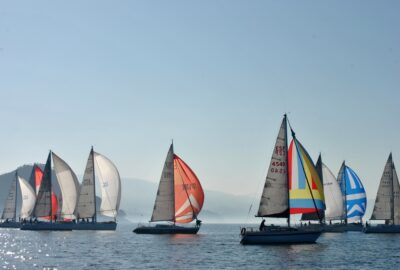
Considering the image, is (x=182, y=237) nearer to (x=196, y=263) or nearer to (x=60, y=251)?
(x=60, y=251)

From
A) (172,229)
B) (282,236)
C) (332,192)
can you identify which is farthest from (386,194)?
(282,236)

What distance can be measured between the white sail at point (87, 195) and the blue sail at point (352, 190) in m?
41.5

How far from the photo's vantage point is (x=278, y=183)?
70250 mm

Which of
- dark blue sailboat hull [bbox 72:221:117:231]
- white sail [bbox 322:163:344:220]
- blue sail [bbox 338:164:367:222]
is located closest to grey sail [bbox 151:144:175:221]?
dark blue sailboat hull [bbox 72:221:117:231]

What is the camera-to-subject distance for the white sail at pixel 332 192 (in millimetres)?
110688

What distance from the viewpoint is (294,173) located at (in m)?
71.2

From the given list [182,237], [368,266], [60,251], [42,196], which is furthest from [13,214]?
[368,266]

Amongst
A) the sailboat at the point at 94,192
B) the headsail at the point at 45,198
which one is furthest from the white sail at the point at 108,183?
the headsail at the point at 45,198

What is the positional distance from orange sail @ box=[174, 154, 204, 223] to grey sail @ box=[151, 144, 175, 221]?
62cm

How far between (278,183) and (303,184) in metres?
2.73

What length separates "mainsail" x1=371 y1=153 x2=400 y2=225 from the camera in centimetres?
10312

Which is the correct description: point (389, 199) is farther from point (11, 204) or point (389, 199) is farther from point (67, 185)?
point (11, 204)

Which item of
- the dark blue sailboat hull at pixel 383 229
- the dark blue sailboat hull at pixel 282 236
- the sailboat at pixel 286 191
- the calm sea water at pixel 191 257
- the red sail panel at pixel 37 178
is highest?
the red sail panel at pixel 37 178

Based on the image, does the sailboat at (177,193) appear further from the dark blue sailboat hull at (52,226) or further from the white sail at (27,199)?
the white sail at (27,199)
